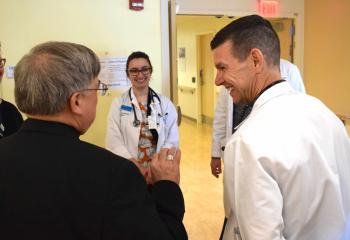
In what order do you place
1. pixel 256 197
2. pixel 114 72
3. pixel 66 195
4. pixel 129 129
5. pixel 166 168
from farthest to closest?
pixel 114 72 → pixel 129 129 → pixel 166 168 → pixel 256 197 → pixel 66 195

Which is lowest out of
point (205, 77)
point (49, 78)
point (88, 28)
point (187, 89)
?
point (187, 89)

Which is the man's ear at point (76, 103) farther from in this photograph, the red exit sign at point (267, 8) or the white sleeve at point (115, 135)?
the red exit sign at point (267, 8)

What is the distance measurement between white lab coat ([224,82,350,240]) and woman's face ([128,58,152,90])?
50.6 inches

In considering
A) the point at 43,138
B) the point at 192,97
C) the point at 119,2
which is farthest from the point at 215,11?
the point at 192,97

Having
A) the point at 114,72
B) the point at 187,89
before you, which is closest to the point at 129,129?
the point at 114,72

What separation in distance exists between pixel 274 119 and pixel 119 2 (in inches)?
74.8

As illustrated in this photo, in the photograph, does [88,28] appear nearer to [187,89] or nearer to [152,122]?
[152,122]

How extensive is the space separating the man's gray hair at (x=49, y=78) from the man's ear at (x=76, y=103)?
0.04 feet

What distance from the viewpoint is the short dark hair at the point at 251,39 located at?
1.12 meters

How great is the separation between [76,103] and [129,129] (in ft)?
4.32

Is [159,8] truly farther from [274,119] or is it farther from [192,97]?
[192,97]

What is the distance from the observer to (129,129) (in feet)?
7.14

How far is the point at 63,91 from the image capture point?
0.83 metres

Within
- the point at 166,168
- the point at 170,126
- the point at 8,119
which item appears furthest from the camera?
the point at 170,126
